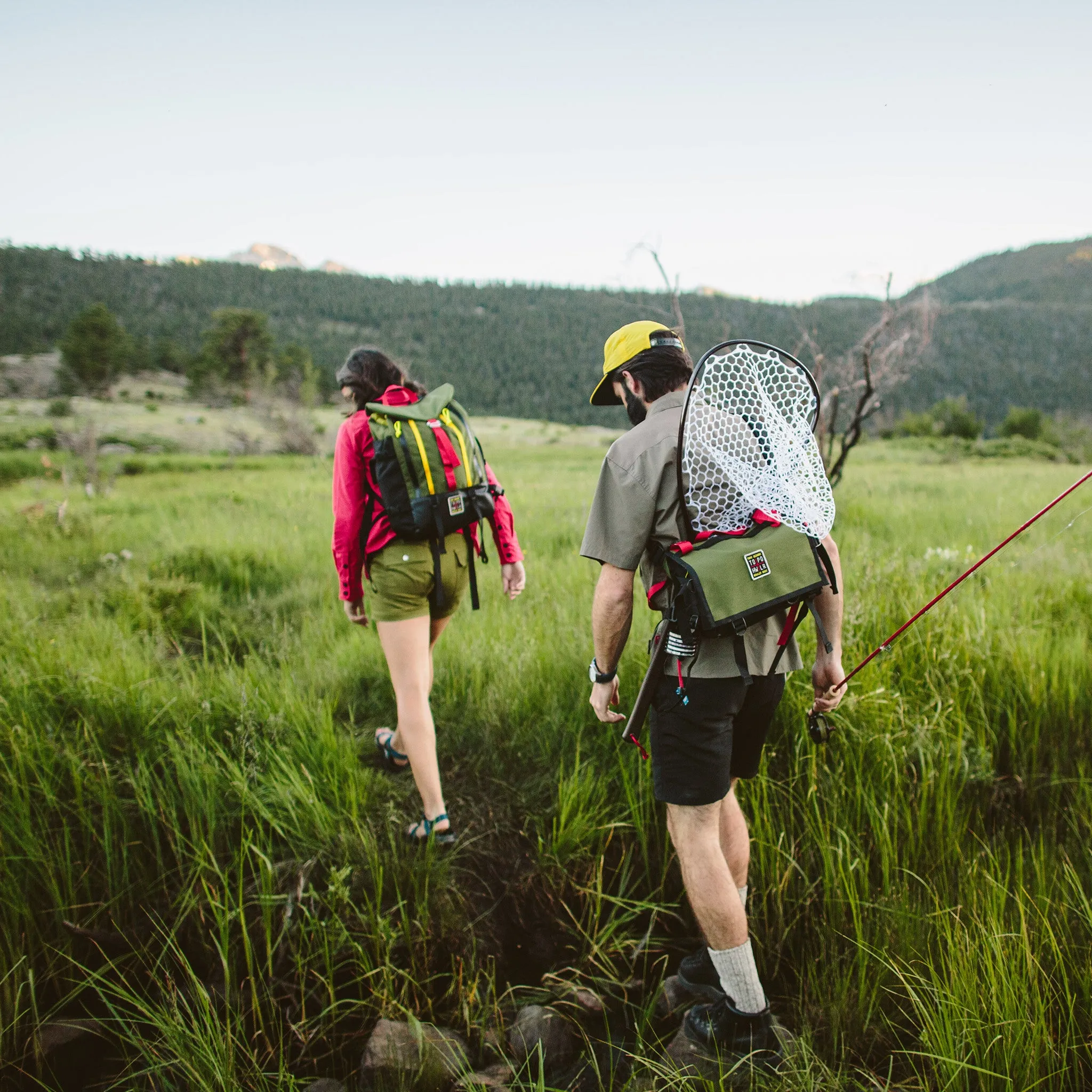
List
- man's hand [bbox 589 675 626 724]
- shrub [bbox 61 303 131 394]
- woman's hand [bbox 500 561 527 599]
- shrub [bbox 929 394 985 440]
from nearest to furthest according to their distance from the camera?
1. man's hand [bbox 589 675 626 724]
2. woman's hand [bbox 500 561 527 599]
3. shrub [bbox 61 303 131 394]
4. shrub [bbox 929 394 985 440]

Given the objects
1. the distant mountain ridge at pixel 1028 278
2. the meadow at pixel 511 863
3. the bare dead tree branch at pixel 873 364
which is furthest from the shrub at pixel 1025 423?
the distant mountain ridge at pixel 1028 278

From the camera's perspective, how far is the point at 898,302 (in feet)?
27.2

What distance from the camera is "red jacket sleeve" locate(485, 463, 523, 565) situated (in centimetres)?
285

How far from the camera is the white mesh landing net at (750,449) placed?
5.65 feet

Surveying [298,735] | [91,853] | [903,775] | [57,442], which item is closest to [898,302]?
[903,775]

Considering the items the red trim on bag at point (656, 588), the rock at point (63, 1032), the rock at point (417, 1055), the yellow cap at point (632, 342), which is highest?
the yellow cap at point (632, 342)

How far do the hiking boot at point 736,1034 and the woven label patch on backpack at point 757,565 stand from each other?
1.34 meters

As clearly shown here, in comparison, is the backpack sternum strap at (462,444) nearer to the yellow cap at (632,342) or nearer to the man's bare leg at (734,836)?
the yellow cap at (632,342)

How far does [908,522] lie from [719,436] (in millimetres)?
6783

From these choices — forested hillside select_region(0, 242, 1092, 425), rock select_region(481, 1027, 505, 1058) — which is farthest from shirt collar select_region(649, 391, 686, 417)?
forested hillside select_region(0, 242, 1092, 425)

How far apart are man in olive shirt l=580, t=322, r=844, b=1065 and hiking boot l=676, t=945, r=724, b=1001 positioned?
0.51ft

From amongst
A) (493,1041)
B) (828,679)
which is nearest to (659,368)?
(828,679)

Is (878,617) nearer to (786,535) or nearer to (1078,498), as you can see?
(786,535)

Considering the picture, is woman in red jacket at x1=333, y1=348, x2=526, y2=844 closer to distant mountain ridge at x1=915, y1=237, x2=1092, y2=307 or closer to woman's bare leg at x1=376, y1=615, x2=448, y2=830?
woman's bare leg at x1=376, y1=615, x2=448, y2=830
